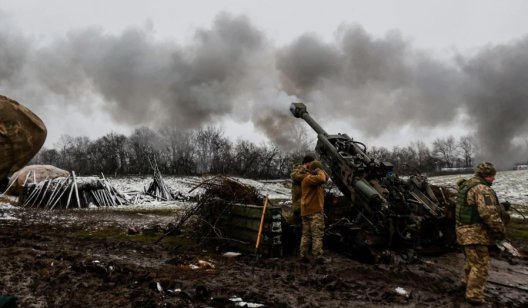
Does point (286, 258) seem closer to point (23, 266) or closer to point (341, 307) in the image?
point (341, 307)

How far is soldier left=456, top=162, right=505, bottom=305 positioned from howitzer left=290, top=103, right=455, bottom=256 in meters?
2.13

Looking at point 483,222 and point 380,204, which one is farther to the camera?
point 380,204

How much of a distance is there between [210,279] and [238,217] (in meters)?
2.27

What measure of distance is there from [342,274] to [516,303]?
220 centimetres

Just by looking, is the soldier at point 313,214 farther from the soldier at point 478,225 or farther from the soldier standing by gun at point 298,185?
the soldier at point 478,225

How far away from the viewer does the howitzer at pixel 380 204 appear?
744 cm

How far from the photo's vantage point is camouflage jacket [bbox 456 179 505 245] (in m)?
4.98

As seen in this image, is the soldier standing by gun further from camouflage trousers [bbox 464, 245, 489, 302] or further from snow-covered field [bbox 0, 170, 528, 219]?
snow-covered field [bbox 0, 170, 528, 219]

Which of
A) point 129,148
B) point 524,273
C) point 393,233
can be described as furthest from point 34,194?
point 129,148

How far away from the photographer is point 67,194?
62.3 feet

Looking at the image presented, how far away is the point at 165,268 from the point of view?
20.2 feet

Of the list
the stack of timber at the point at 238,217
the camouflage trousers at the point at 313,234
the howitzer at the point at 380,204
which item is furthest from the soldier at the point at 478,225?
the stack of timber at the point at 238,217

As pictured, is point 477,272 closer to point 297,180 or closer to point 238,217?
point 297,180

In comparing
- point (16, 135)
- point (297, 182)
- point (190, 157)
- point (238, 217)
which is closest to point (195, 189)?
point (16, 135)
